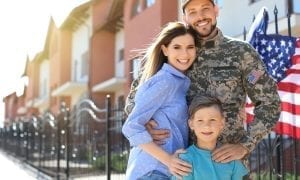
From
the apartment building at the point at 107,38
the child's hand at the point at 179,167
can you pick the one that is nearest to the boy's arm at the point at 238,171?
the child's hand at the point at 179,167

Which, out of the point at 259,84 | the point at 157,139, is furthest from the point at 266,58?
the point at 157,139

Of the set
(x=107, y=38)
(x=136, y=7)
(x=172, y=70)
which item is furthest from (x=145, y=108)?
(x=107, y=38)

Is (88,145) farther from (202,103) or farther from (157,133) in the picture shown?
(202,103)

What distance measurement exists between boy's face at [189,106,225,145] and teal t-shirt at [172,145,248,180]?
7 cm

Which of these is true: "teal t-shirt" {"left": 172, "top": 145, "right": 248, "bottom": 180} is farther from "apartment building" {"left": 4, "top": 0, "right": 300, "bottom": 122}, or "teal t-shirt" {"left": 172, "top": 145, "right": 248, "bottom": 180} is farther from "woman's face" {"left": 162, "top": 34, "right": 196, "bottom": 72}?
"apartment building" {"left": 4, "top": 0, "right": 300, "bottom": 122}

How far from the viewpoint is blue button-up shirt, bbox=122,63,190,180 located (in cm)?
283

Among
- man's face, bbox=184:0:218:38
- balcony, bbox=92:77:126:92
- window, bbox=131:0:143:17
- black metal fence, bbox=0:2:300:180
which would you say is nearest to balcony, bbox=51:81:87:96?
balcony, bbox=92:77:126:92

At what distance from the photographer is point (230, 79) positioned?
9.68 feet

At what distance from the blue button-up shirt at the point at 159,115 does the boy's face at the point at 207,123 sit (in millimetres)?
173

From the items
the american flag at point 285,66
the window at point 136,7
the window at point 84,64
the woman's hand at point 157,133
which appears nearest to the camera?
the woman's hand at point 157,133

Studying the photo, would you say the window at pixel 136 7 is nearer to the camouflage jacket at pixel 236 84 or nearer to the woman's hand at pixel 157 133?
the camouflage jacket at pixel 236 84

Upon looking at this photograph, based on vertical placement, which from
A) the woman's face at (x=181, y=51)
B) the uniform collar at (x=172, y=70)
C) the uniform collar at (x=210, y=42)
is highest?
the uniform collar at (x=210, y=42)

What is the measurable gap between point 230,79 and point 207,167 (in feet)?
1.86

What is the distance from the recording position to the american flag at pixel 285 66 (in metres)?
4.68
